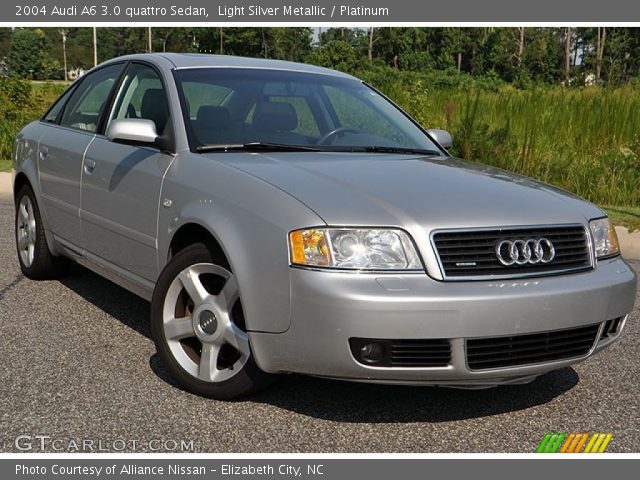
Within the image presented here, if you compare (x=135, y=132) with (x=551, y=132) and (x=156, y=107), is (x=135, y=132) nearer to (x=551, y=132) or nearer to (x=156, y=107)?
(x=156, y=107)

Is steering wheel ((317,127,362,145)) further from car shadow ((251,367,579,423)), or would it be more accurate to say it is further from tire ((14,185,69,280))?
tire ((14,185,69,280))

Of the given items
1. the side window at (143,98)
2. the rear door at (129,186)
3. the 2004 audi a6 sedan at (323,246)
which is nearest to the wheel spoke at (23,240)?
the rear door at (129,186)

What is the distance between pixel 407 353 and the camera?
11.1 ft

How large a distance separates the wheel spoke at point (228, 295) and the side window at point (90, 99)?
202 centimetres

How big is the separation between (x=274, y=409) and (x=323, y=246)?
875mm

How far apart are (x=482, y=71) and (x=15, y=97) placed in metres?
71.7

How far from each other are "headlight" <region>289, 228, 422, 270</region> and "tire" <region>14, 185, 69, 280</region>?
322 cm

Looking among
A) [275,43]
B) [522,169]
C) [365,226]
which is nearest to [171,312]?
[365,226]

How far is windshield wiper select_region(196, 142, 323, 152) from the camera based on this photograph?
169 inches

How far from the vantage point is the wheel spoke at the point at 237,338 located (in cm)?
369

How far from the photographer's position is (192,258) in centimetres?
394

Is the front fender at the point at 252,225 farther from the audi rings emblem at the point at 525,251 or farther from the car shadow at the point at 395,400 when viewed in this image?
the audi rings emblem at the point at 525,251

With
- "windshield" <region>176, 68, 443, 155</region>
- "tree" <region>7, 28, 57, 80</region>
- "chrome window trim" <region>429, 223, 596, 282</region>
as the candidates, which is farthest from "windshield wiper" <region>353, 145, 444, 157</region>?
"tree" <region>7, 28, 57, 80</region>

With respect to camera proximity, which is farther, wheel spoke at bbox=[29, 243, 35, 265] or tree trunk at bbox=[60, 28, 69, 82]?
tree trunk at bbox=[60, 28, 69, 82]
